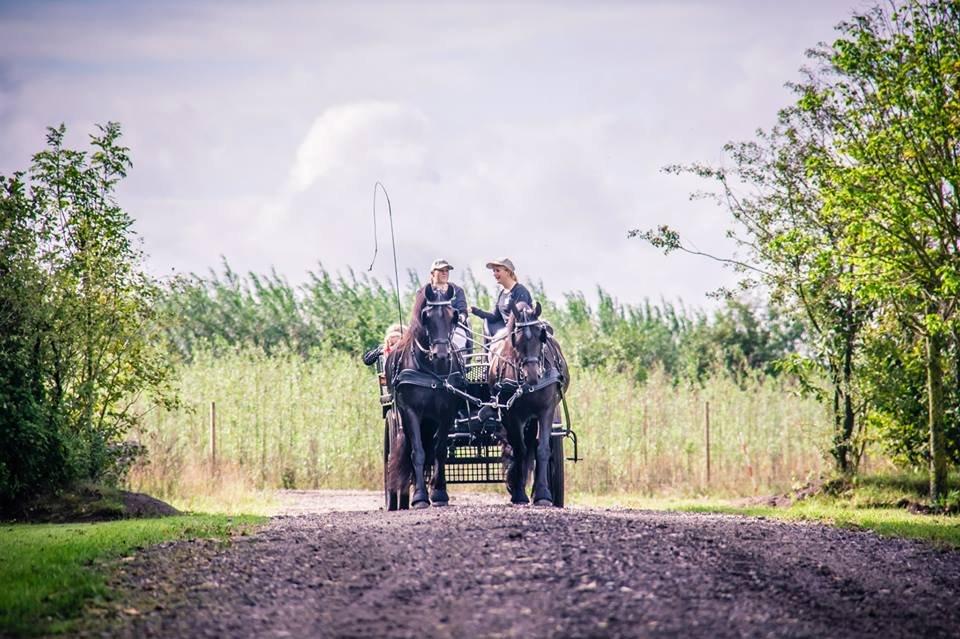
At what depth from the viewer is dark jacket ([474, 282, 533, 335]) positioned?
13070 millimetres

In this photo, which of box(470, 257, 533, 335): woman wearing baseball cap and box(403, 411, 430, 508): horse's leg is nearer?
box(403, 411, 430, 508): horse's leg

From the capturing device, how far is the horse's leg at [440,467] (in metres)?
13.2

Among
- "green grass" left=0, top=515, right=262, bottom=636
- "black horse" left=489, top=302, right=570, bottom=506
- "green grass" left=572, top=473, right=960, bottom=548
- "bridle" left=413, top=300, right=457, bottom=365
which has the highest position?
"bridle" left=413, top=300, right=457, bottom=365

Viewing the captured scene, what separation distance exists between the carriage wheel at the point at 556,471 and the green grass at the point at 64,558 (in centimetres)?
327

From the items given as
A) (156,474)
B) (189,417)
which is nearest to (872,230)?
(156,474)

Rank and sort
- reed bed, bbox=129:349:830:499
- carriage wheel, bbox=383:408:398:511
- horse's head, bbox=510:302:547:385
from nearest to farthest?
horse's head, bbox=510:302:547:385
carriage wheel, bbox=383:408:398:511
reed bed, bbox=129:349:830:499

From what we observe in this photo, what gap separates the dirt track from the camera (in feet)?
22.0

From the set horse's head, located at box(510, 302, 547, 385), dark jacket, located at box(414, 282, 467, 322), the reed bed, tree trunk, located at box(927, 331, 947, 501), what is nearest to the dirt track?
horse's head, located at box(510, 302, 547, 385)

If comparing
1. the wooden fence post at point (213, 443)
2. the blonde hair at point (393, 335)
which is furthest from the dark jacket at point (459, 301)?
the wooden fence post at point (213, 443)

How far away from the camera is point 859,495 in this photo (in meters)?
16.5

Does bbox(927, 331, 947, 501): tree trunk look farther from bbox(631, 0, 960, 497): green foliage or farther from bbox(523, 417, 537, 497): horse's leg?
bbox(523, 417, 537, 497): horse's leg

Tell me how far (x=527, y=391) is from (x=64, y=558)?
16.4 ft

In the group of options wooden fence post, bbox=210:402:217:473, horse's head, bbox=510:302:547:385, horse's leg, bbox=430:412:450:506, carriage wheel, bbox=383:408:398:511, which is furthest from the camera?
wooden fence post, bbox=210:402:217:473

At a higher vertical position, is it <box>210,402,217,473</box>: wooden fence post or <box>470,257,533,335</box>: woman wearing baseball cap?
<box>470,257,533,335</box>: woman wearing baseball cap
